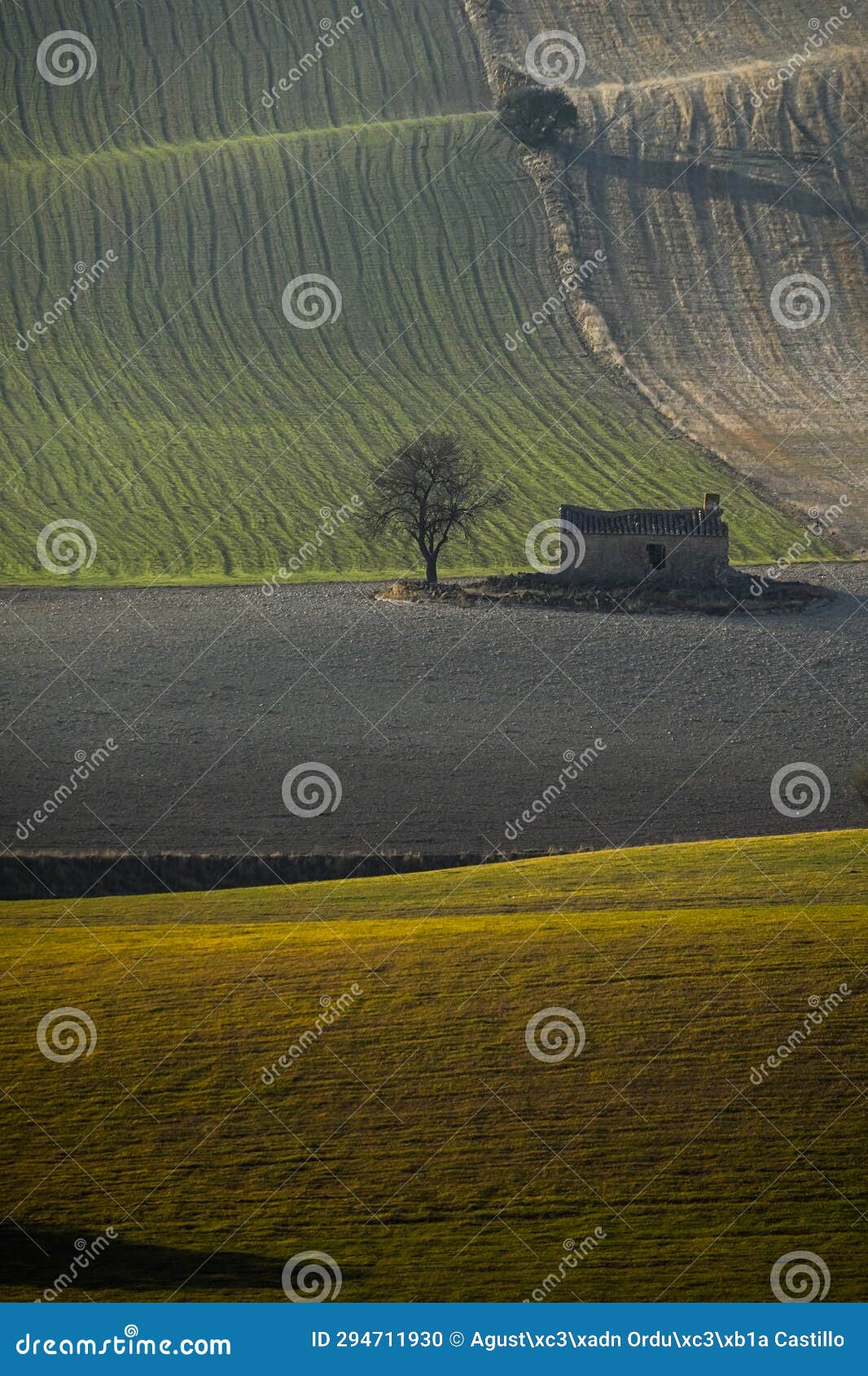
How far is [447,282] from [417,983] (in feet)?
232

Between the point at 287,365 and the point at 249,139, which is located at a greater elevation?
the point at 249,139

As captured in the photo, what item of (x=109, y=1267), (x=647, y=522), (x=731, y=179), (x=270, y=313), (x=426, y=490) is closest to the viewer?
(x=109, y=1267)

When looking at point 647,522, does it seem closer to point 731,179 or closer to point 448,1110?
point 448,1110

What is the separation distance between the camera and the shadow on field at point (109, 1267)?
15.3 metres

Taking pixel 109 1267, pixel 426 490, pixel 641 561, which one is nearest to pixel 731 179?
pixel 426 490

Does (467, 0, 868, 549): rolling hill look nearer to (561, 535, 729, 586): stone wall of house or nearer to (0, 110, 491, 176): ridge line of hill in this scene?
(0, 110, 491, 176): ridge line of hill

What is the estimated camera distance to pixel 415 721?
3459cm

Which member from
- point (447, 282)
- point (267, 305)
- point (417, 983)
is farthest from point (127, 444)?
point (417, 983)

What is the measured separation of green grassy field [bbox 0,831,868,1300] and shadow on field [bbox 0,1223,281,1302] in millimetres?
28

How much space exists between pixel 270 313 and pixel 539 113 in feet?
80.2

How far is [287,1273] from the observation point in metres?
15.4

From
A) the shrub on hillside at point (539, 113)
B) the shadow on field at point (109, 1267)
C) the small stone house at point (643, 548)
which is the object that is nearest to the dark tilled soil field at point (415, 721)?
the small stone house at point (643, 548)


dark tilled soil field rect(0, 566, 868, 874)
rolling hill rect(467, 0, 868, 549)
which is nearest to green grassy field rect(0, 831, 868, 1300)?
dark tilled soil field rect(0, 566, 868, 874)

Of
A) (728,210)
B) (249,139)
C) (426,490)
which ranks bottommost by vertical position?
(426,490)
